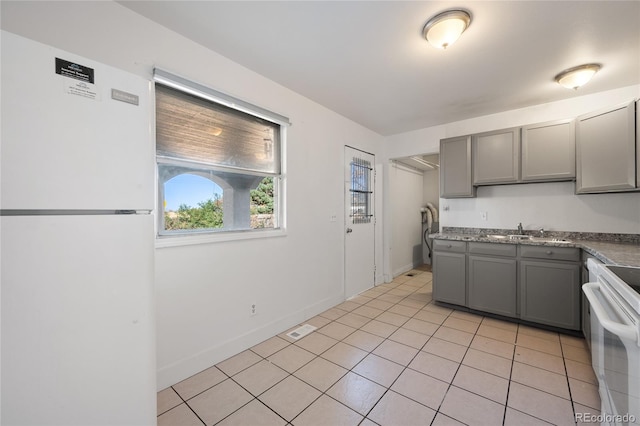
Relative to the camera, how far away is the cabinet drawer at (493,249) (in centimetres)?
282

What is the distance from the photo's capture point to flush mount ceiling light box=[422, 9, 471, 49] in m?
1.70

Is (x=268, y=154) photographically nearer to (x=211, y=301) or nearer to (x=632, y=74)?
(x=211, y=301)

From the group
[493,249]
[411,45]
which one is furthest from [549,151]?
[411,45]

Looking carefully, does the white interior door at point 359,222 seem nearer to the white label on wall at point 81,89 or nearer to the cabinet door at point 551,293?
the cabinet door at point 551,293

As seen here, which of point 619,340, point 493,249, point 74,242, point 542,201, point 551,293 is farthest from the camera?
point 542,201

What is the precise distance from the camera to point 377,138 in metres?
4.37

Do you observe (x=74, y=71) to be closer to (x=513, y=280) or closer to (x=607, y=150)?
(x=513, y=280)

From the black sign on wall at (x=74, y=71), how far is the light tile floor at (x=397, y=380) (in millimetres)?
1826

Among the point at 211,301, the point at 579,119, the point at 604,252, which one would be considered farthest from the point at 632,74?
the point at 211,301

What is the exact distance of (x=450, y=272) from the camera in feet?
10.6

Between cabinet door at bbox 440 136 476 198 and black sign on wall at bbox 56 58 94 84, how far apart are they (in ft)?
12.0

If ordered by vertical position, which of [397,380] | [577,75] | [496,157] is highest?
[577,75]

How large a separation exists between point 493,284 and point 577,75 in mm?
2185

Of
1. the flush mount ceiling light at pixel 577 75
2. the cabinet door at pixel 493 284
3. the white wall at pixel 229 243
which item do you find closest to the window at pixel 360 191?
the white wall at pixel 229 243
